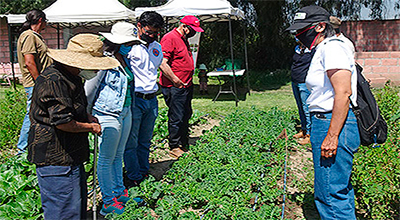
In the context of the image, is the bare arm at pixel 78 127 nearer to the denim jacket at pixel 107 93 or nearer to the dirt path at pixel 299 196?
the denim jacket at pixel 107 93

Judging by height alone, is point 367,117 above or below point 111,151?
above

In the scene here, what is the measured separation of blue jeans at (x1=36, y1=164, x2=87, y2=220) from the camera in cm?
245

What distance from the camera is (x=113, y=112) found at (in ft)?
10.5

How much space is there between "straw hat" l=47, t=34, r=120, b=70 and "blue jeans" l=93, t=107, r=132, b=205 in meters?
0.68

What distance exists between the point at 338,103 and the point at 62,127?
1798 mm

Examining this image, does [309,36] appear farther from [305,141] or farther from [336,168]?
[305,141]

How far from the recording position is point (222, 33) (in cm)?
1512

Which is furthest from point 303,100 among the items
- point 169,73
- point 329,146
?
point 329,146

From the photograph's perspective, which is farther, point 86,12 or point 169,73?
point 86,12

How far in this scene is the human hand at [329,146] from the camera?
8.60 ft

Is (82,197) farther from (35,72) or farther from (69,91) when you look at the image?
(35,72)

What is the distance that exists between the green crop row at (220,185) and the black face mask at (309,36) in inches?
55.9

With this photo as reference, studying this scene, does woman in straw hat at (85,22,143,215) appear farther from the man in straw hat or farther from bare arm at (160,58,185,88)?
bare arm at (160,58,185,88)

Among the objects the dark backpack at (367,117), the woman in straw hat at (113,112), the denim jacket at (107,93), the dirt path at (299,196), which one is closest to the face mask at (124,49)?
the woman in straw hat at (113,112)
